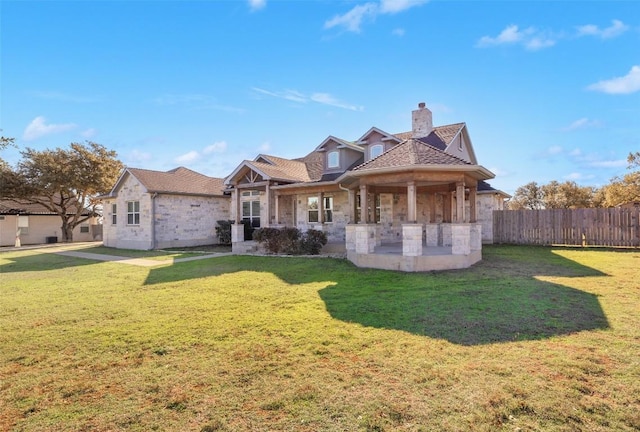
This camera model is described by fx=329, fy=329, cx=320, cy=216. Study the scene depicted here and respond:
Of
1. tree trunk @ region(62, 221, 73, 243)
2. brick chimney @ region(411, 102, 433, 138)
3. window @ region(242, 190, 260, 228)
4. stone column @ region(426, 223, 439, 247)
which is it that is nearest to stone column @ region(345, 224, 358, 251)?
stone column @ region(426, 223, 439, 247)

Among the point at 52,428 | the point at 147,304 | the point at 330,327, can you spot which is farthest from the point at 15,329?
the point at 330,327

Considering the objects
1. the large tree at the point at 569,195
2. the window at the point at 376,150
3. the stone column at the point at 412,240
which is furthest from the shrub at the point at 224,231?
the large tree at the point at 569,195

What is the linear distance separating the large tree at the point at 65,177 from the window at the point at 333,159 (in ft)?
65.7

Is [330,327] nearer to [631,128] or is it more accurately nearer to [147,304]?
[147,304]

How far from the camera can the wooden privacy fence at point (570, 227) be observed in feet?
50.2

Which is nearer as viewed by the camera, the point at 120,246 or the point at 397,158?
the point at 397,158

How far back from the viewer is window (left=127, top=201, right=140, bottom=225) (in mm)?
19969

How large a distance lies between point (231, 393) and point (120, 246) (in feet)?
68.7

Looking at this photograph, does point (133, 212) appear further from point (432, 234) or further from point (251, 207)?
point (432, 234)

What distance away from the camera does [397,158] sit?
10578 millimetres

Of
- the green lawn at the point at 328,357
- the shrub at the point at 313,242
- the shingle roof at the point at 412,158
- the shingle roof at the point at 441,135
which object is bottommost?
the green lawn at the point at 328,357

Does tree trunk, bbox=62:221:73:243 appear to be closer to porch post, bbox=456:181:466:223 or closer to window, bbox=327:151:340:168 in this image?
window, bbox=327:151:340:168

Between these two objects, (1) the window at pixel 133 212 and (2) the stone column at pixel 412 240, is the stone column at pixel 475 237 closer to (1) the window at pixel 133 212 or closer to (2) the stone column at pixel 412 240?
(2) the stone column at pixel 412 240

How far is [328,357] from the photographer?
418 cm
